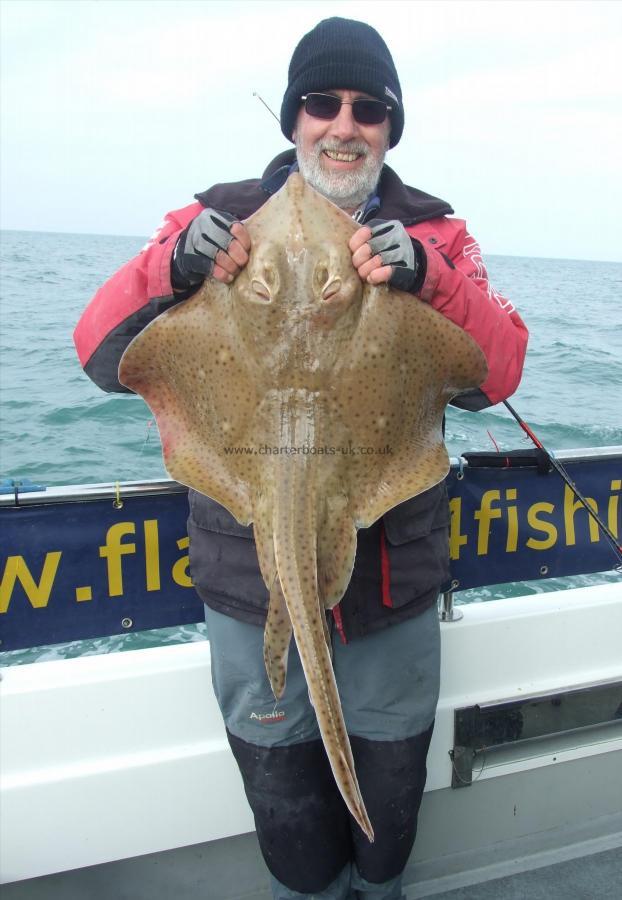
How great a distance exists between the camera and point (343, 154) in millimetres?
2764

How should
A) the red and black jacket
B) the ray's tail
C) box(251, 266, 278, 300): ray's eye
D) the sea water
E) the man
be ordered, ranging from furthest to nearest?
the sea water < the man < the red and black jacket < box(251, 266, 278, 300): ray's eye < the ray's tail

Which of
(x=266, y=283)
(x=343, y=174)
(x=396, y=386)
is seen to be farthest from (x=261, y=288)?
(x=343, y=174)

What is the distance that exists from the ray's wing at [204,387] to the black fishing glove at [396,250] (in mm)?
461

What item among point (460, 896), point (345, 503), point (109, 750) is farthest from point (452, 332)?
point (460, 896)

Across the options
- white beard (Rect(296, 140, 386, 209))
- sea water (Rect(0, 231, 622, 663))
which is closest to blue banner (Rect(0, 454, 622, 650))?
sea water (Rect(0, 231, 622, 663))

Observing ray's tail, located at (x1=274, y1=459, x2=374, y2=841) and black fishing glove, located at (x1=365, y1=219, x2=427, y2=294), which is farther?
black fishing glove, located at (x1=365, y1=219, x2=427, y2=294)

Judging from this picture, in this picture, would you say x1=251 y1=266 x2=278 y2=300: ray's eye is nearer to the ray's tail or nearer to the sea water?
the ray's tail

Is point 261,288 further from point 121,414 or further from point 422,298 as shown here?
point 121,414

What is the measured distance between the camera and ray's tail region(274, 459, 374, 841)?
1832mm

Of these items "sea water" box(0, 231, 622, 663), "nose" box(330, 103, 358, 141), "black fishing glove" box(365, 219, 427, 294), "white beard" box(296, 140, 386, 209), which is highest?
"nose" box(330, 103, 358, 141)

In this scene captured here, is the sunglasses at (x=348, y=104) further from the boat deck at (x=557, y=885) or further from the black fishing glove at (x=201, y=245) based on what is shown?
the boat deck at (x=557, y=885)

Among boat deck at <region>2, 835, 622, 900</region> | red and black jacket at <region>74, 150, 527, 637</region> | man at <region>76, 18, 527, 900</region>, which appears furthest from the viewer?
boat deck at <region>2, 835, 622, 900</region>

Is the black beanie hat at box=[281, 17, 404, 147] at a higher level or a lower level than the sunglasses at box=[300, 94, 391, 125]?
higher

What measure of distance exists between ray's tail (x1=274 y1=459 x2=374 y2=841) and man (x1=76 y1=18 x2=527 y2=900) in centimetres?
52
